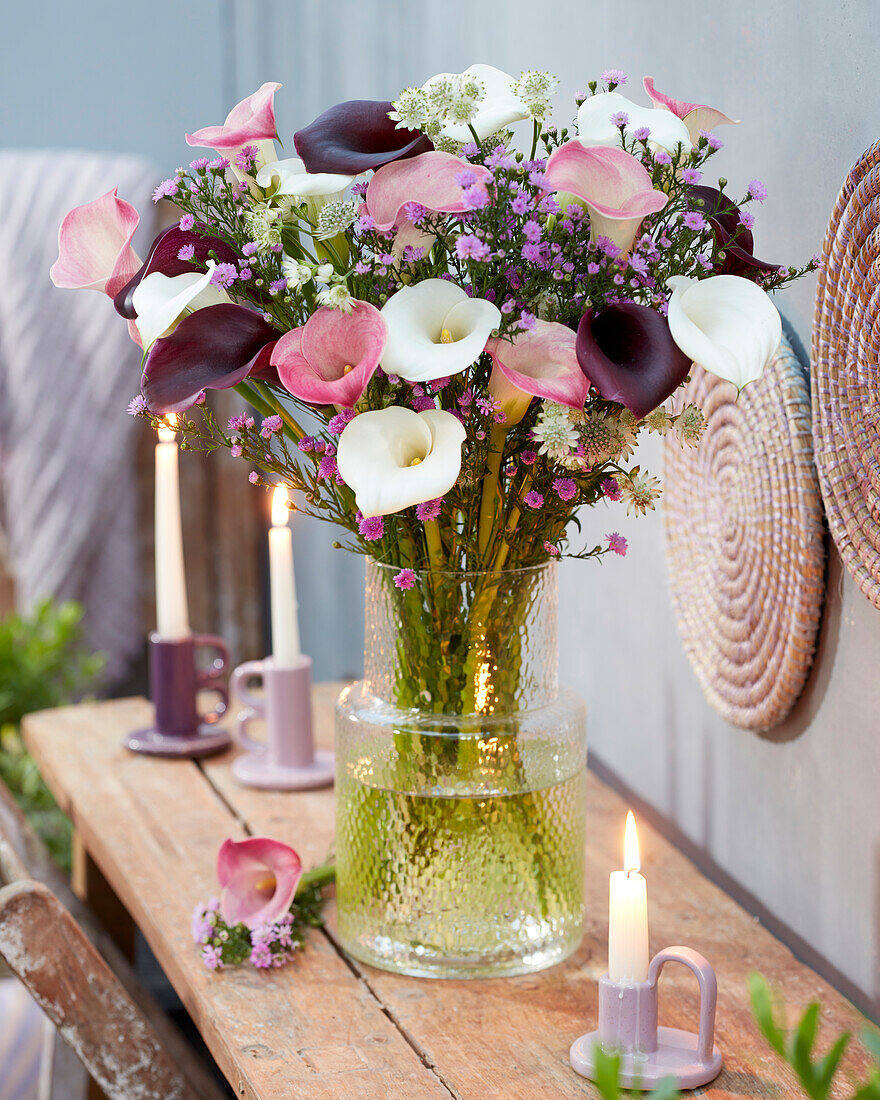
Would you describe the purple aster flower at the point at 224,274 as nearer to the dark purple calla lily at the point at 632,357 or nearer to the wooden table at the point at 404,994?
the dark purple calla lily at the point at 632,357

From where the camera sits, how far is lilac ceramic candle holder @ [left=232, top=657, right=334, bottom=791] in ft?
3.61

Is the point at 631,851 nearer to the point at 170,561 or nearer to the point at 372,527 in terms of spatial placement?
the point at 372,527

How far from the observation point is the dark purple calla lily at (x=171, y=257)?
26.4 inches

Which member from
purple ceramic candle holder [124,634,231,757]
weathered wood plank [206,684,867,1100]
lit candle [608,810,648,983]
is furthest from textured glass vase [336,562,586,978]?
purple ceramic candle holder [124,634,231,757]

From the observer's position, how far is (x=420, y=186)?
612mm

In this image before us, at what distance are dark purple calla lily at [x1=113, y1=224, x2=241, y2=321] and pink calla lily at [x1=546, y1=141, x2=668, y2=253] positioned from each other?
0.19m

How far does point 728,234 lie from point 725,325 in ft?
0.33

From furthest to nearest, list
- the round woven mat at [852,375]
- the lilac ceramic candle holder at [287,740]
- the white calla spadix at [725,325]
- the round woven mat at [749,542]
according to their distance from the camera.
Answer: the lilac ceramic candle holder at [287,740]
the round woven mat at [749,542]
the round woven mat at [852,375]
the white calla spadix at [725,325]

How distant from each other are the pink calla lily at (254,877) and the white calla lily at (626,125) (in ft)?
1.63

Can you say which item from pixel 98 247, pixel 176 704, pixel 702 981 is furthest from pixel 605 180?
pixel 176 704

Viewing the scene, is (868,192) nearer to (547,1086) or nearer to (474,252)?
(474,252)

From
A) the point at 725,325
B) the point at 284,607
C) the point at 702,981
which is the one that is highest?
the point at 725,325

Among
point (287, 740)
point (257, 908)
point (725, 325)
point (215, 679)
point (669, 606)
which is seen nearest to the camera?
point (725, 325)

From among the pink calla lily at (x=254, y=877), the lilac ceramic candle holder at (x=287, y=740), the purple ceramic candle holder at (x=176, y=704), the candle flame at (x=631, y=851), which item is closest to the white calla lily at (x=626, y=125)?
the candle flame at (x=631, y=851)
